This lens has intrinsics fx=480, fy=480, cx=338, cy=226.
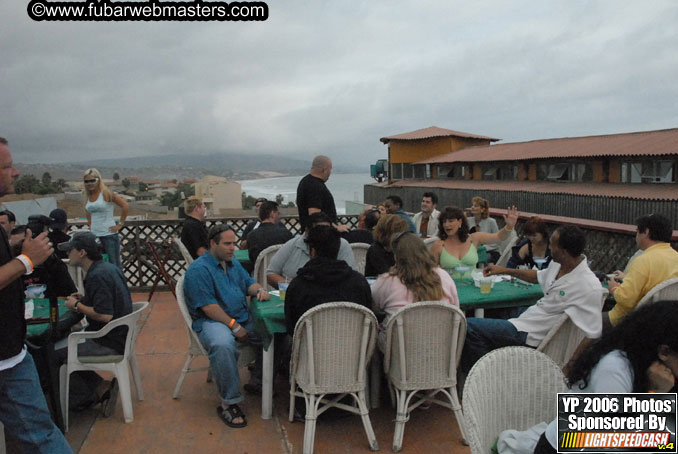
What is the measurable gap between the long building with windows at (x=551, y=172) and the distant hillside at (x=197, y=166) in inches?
580

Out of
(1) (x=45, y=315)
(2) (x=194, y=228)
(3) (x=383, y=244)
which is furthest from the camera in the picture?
(2) (x=194, y=228)

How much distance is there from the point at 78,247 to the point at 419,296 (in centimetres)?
230

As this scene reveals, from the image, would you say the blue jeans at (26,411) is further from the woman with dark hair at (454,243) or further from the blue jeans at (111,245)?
the blue jeans at (111,245)

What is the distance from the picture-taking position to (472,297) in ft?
11.8

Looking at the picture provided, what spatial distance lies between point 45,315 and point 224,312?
3.96 feet

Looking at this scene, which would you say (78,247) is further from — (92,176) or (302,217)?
(92,176)

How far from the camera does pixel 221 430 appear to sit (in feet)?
10.4

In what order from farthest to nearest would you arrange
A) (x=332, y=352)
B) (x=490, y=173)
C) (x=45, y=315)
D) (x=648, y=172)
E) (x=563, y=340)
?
(x=490, y=173) → (x=648, y=172) → (x=45, y=315) → (x=563, y=340) → (x=332, y=352)

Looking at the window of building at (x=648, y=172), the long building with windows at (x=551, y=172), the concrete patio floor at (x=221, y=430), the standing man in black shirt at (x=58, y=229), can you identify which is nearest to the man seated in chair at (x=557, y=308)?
the concrete patio floor at (x=221, y=430)

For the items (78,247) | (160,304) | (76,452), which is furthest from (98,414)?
(160,304)

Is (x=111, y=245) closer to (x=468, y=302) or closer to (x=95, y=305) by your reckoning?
(x=95, y=305)

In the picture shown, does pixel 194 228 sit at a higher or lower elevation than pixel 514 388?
higher

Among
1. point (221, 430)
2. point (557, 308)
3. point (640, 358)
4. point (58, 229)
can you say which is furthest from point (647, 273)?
point (58, 229)

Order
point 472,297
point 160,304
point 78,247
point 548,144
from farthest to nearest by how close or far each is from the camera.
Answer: point 548,144, point 160,304, point 472,297, point 78,247
